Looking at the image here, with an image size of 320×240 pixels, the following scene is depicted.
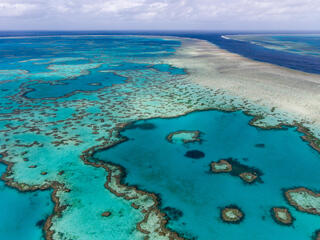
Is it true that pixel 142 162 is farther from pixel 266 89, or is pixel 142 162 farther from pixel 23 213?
pixel 266 89

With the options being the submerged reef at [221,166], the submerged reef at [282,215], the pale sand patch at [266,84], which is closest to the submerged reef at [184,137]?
the submerged reef at [221,166]

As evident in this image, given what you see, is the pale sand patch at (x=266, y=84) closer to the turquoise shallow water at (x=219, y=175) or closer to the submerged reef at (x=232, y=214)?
the turquoise shallow water at (x=219, y=175)

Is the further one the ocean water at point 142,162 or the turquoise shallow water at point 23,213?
the ocean water at point 142,162

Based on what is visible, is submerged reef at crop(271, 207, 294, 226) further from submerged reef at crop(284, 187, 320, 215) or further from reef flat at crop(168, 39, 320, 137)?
reef flat at crop(168, 39, 320, 137)

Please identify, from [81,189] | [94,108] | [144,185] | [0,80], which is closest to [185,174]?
[144,185]

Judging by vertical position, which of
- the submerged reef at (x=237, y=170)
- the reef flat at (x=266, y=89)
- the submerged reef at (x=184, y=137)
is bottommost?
the submerged reef at (x=237, y=170)

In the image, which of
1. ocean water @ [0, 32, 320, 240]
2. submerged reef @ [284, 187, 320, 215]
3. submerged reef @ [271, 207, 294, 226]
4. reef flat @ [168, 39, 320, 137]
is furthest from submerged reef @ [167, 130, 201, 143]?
submerged reef @ [271, 207, 294, 226]
